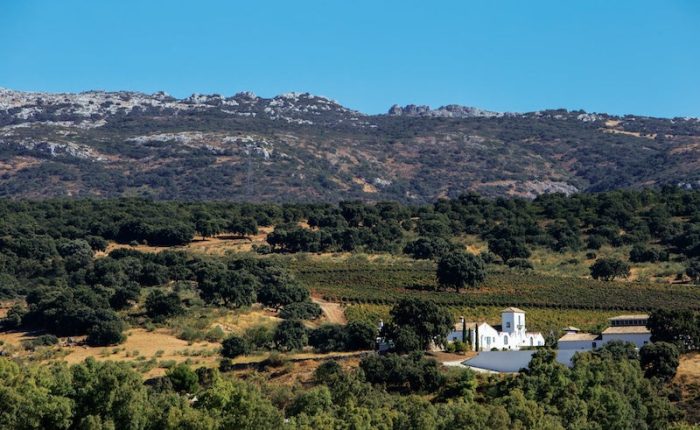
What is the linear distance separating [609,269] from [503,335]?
2771 centimetres

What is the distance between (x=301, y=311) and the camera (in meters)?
88.2

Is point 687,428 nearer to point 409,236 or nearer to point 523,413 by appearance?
point 523,413

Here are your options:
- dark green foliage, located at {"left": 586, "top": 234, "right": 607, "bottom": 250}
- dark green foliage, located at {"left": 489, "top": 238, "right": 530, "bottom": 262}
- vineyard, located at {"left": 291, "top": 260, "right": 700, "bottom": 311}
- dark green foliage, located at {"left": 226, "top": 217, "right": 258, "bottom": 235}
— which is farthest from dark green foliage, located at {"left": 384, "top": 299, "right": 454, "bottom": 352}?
dark green foliage, located at {"left": 226, "top": 217, "right": 258, "bottom": 235}

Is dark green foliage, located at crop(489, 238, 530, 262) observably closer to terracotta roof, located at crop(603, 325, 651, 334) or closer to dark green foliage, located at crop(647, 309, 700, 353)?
terracotta roof, located at crop(603, 325, 651, 334)

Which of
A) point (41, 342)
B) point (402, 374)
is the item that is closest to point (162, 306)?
point (41, 342)

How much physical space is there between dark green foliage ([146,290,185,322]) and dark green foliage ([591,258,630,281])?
3900 centimetres

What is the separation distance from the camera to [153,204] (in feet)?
462

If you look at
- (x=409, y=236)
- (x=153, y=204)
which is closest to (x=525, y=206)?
(x=409, y=236)

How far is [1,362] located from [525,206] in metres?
94.2

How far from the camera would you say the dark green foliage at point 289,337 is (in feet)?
254

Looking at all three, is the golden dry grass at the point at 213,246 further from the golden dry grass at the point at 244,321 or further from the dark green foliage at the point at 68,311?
the golden dry grass at the point at 244,321

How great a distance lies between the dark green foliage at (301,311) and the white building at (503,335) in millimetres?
11229

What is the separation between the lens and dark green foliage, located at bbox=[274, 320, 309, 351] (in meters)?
77.4

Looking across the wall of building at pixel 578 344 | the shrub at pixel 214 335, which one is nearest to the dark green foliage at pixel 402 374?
the wall of building at pixel 578 344
